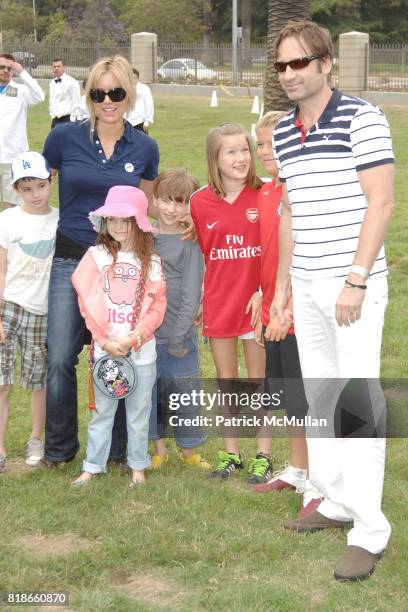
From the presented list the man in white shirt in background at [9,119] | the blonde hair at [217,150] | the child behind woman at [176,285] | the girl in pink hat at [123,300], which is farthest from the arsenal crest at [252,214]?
the man in white shirt in background at [9,119]

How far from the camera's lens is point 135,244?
17.0 feet

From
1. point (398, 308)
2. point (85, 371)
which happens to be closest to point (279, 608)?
point (85, 371)

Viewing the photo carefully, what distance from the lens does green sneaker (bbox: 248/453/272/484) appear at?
5.39m

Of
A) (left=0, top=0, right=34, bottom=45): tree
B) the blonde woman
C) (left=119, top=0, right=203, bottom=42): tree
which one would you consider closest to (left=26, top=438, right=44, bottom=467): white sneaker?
the blonde woman

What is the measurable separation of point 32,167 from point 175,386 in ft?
4.84

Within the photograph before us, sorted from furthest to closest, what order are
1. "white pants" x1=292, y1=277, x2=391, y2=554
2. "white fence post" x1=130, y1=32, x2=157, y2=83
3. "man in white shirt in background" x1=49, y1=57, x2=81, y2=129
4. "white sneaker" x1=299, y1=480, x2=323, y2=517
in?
"white fence post" x1=130, y1=32, x2=157, y2=83, "man in white shirt in background" x1=49, y1=57, x2=81, y2=129, "white sneaker" x1=299, y1=480, x2=323, y2=517, "white pants" x1=292, y1=277, x2=391, y2=554

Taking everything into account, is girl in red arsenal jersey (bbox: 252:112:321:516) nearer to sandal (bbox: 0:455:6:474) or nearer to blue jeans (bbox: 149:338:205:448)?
blue jeans (bbox: 149:338:205:448)

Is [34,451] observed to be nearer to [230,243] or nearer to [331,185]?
[230,243]

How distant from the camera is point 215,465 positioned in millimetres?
5715

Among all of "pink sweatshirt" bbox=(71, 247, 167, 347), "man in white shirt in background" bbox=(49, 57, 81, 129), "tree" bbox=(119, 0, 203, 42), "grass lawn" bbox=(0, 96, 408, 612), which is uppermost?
"tree" bbox=(119, 0, 203, 42)

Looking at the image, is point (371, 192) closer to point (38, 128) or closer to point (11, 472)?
point (11, 472)

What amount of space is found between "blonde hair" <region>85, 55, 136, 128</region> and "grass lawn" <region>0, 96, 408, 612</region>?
6.47 feet

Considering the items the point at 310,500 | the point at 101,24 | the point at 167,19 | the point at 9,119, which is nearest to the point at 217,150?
the point at 310,500

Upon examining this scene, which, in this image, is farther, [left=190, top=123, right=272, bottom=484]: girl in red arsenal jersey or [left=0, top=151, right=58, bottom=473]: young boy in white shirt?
[left=0, top=151, right=58, bottom=473]: young boy in white shirt
